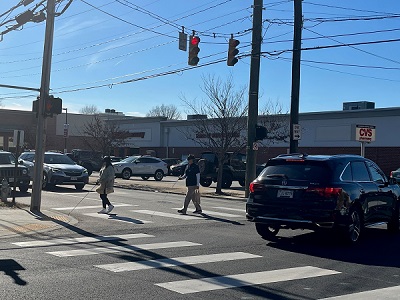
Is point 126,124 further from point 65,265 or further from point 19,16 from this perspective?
point 65,265

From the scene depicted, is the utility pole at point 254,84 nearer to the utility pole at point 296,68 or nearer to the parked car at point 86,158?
the utility pole at point 296,68

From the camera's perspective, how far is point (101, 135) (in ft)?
127

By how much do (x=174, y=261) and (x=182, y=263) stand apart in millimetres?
225

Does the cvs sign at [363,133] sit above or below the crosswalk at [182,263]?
above

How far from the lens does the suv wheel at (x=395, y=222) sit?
45.4ft

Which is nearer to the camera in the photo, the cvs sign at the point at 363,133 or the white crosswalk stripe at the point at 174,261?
the white crosswalk stripe at the point at 174,261

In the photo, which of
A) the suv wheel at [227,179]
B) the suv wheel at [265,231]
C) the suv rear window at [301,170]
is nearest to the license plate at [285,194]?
the suv rear window at [301,170]

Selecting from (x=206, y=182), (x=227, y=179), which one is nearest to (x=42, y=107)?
(x=227, y=179)

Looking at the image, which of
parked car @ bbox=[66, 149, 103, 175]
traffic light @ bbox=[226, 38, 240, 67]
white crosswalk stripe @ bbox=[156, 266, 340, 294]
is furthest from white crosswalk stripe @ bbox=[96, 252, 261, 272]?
parked car @ bbox=[66, 149, 103, 175]

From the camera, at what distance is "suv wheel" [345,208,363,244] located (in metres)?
11.6

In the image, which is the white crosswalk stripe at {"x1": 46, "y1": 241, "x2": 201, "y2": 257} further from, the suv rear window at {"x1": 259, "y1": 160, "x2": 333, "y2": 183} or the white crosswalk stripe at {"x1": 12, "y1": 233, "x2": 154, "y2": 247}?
the suv rear window at {"x1": 259, "y1": 160, "x2": 333, "y2": 183}

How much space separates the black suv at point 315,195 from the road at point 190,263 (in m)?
0.49

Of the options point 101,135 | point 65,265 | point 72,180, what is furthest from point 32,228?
point 101,135

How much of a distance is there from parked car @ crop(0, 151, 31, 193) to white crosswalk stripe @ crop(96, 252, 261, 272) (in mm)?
14255
